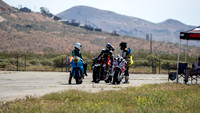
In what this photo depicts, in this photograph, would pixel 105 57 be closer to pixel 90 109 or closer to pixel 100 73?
pixel 100 73

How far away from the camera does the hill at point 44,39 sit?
92.5 m

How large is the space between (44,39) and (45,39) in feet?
1.46

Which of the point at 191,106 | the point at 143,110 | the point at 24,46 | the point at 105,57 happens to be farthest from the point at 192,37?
the point at 24,46

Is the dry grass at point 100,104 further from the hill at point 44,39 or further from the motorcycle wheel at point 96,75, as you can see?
the hill at point 44,39

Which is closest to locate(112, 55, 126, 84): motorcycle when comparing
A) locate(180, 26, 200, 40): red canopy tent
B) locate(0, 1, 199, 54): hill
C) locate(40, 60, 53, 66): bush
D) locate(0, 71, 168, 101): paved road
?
locate(0, 71, 168, 101): paved road

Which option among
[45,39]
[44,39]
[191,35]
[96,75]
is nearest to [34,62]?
[96,75]

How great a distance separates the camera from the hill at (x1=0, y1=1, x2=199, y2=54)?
9250 cm

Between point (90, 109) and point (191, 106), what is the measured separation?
3194 millimetres

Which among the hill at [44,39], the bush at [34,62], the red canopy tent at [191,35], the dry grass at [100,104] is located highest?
the hill at [44,39]

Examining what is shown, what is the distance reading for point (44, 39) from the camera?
340 feet

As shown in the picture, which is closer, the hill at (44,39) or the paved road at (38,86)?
the paved road at (38,86)

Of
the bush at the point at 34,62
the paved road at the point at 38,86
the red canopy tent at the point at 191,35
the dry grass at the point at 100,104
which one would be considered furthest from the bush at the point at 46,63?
the dry grass at the point at 100,104

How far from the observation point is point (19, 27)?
113 m

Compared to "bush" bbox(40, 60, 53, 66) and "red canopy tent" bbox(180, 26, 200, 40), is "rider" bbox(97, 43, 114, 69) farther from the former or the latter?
"bush" bbox(40, 60, 53, 66)
